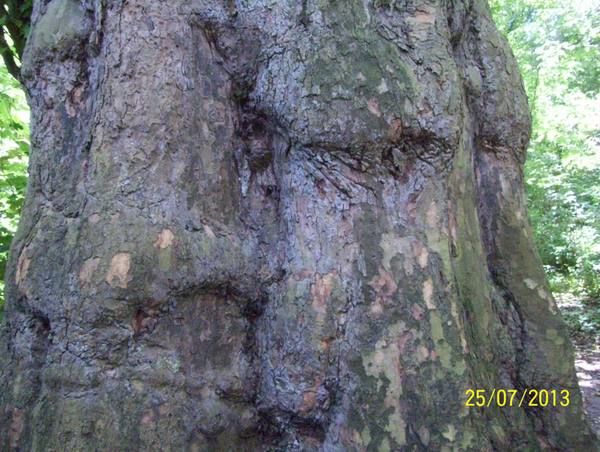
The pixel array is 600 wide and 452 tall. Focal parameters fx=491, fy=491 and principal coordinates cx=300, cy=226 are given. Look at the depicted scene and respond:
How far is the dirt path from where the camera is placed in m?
4.01

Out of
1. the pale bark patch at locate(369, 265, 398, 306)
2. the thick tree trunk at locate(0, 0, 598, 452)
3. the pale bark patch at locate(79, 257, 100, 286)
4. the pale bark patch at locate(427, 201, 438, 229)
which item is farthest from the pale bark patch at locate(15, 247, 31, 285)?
the pale bark patch at locate(427, 201, 438, 229)

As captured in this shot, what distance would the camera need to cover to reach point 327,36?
5.98 ft

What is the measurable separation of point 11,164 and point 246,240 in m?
2.95

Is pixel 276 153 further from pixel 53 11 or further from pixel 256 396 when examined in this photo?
pixel 53 11

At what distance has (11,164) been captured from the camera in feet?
12.9

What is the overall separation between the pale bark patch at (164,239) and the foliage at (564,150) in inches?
296

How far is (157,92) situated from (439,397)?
1497 millimetres

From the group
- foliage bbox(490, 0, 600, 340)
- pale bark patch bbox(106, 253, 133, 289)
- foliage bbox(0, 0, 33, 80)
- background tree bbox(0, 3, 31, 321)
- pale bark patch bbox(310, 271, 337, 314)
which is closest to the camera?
pale bark patch bbox(106, 253, 133, 289)

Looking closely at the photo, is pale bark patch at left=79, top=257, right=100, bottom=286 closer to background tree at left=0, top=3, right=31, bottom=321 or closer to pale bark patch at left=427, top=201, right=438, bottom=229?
pale bark patch at left=427, top=201, right=438, bottom=229

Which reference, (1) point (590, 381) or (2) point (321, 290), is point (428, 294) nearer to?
(2) point (321, 290)

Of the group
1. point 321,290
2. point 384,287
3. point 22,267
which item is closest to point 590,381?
point 384,287

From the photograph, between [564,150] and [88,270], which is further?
[564,150]

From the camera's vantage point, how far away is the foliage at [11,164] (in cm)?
352
